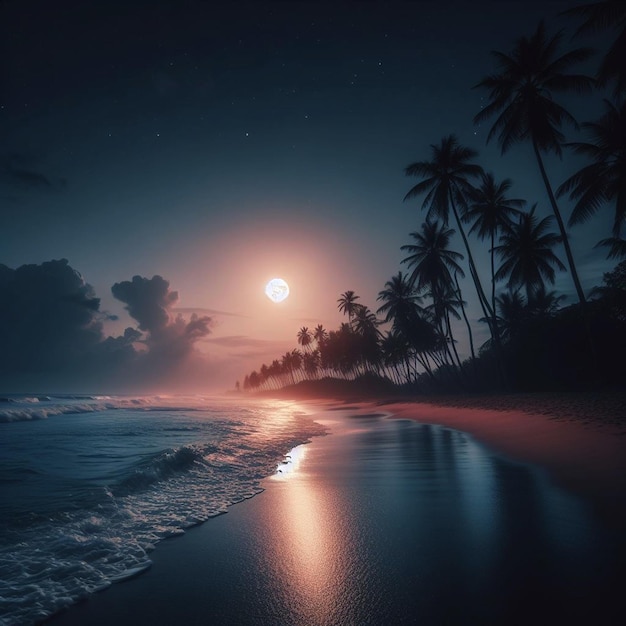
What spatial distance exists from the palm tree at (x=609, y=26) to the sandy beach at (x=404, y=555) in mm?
15140

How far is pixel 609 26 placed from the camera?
13703 mm

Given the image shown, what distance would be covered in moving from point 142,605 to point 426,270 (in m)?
32.9

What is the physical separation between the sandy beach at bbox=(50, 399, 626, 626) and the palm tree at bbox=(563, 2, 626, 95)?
15.1 meters

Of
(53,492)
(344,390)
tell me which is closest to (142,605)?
(53,492)

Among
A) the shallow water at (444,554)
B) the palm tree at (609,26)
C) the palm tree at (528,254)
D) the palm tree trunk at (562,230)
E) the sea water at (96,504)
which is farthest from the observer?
the palm tree at (528,254)

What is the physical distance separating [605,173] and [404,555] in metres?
20.6

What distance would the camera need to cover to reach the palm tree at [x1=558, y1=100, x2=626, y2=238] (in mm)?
16234

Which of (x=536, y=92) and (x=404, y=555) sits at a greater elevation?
(x=536, y=92)

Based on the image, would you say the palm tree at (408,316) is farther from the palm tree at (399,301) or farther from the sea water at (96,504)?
the sea water at (96,504)

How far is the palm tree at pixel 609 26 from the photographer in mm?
13142

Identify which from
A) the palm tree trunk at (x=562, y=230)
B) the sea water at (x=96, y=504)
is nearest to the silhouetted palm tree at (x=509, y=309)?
the palm tree trunk at (x=562, y=230)

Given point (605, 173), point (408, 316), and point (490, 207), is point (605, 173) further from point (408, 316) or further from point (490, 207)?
point (408, 316)

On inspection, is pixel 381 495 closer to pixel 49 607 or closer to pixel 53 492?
pixel 49 607

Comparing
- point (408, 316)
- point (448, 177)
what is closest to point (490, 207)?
point (448, 177)
